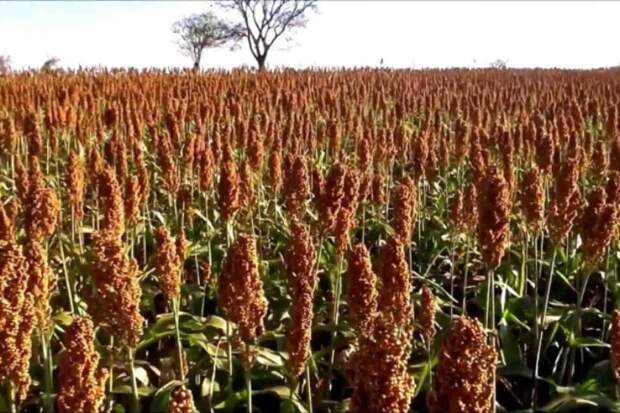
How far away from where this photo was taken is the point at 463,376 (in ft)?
5.13

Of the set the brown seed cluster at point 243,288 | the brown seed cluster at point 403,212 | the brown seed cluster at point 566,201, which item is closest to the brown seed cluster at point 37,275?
the brown seed cluster at point 243,288

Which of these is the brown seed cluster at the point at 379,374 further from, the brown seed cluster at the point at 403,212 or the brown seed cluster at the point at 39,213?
the brown seed cluster at the point at 39,213

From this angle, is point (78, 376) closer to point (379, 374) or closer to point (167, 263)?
point (379, 374)

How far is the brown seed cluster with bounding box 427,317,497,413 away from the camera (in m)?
1.55

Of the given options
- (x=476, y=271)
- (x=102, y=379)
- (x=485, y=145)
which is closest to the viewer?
(x=102, y=379)

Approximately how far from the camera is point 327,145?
8.12 m

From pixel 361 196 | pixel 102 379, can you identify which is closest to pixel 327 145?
pixel 361 196

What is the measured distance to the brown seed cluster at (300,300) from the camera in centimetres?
243

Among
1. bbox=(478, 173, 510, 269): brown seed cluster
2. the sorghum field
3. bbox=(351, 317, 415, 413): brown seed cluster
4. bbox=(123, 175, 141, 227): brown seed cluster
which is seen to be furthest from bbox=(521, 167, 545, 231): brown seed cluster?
bbox=(351, 317, 415, 413): brown seed cluster

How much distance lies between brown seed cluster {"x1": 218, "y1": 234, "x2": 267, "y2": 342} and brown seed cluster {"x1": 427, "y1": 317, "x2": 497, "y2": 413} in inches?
36.0

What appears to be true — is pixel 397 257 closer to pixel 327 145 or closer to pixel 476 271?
pixel 476 271

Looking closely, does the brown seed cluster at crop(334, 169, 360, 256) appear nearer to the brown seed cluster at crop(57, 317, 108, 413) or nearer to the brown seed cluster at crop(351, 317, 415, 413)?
the brown seed cluster at crop(57, 317, 108, 413)

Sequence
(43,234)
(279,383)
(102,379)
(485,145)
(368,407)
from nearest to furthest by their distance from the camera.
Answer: (368,407) < (102,379) < (43,234) < (279,383) < (485,145)

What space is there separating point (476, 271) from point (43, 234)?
3457 mm
